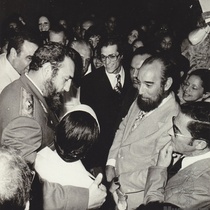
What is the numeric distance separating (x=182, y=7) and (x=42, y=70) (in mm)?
8043

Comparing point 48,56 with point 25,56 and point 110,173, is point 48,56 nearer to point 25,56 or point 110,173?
point 25,56

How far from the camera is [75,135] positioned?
160cm

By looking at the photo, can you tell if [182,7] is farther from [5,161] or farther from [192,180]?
[5,161]

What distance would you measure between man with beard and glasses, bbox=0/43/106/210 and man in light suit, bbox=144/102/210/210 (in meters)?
0.33

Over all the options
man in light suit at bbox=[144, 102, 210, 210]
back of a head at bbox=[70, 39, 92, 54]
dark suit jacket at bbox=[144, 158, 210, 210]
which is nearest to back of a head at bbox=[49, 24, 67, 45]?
back of a head at bbox=[70, 39, 92, 54]

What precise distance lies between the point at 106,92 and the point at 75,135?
1.87m

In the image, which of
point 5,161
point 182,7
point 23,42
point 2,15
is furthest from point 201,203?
point 182,7

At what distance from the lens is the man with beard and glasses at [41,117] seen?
158 centimetres

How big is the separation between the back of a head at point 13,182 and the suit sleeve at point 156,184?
92cm

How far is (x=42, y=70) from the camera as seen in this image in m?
2.09

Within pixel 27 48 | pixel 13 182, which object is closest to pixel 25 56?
pixel 27 48

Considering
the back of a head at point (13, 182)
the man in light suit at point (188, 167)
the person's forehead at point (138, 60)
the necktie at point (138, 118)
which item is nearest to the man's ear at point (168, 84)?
the necktie at point (138, 118)

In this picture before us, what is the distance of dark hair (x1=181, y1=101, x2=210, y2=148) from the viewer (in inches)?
67.2

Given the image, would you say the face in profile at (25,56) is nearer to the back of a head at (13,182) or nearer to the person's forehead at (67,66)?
the person's forehead at (67,66)
